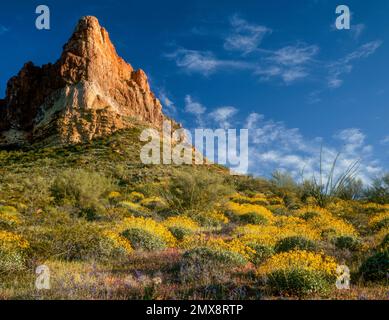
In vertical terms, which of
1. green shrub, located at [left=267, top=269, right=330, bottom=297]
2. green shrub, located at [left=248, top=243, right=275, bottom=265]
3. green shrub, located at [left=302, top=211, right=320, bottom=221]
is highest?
green shrub, located at [left=302, top=211, right=320, bottom=221]

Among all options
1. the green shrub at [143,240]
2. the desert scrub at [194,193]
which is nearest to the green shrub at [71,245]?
the green shrub at [143,240]

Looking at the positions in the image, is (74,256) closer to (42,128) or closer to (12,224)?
(12,224)

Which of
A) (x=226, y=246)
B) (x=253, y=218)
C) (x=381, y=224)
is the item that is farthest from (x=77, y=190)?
(x=381, y=224)

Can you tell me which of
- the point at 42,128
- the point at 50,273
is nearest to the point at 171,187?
the point at 50,273

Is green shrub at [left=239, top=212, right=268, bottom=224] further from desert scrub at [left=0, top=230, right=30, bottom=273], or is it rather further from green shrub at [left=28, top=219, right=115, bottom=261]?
desert scrub at [left=0, top=230, right=30, bottom=273]

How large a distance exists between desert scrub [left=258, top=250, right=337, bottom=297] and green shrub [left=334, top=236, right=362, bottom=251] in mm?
3862

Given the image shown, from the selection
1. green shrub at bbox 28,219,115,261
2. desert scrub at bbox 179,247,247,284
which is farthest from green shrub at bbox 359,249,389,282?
green shrub at bbox 28,219,115,261

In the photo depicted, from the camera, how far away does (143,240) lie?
1074cm

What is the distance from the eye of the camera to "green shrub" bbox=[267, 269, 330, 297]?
651 centimetres

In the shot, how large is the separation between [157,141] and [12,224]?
56.7 metres

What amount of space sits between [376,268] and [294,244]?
2.55 meters

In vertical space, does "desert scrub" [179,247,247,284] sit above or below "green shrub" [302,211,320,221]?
below

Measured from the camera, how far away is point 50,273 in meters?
7.61

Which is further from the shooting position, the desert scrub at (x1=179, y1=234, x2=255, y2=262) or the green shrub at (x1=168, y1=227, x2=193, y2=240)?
the green shrub at (x1=168, y1=227, x2=193, y2=240)
